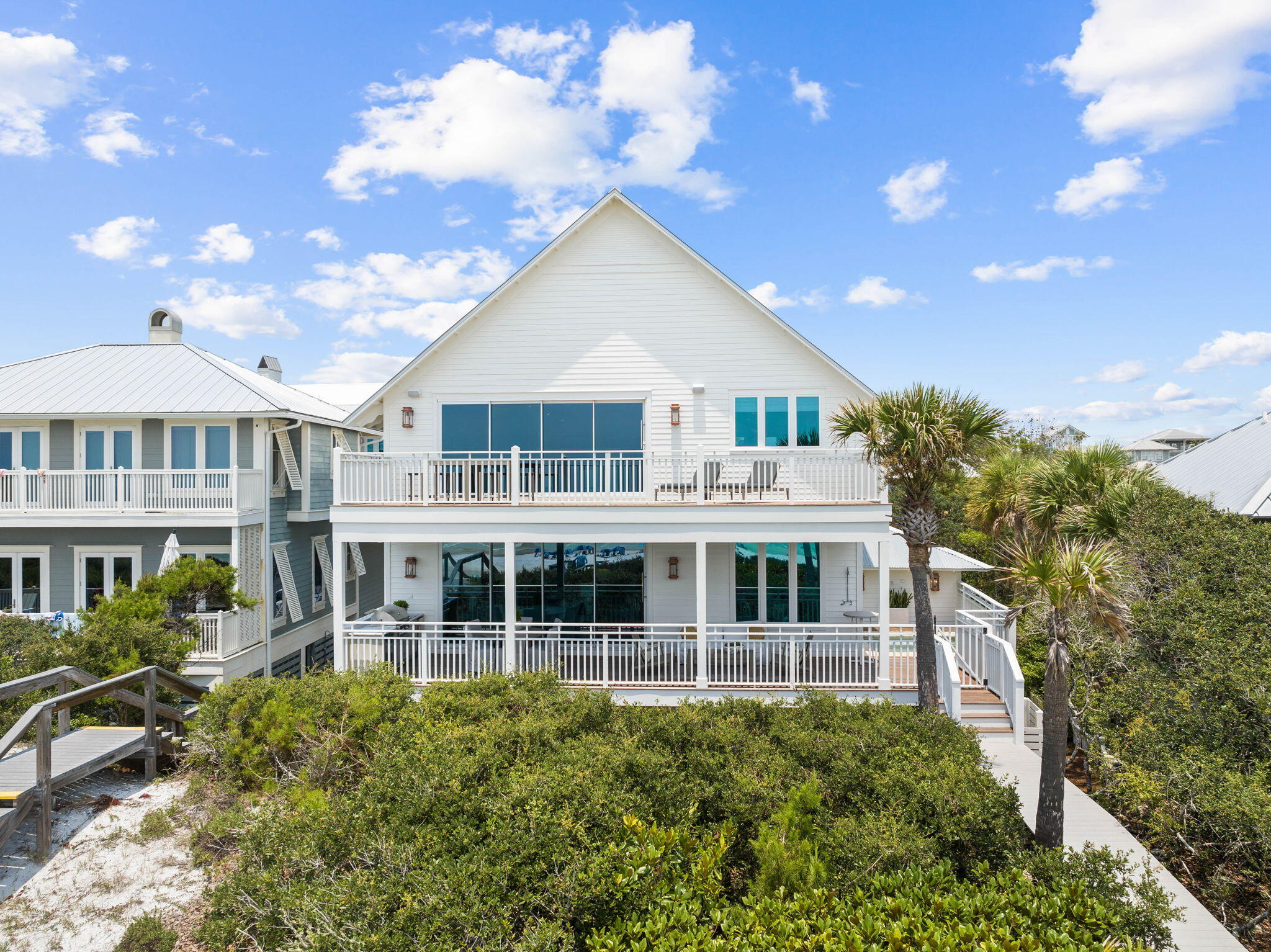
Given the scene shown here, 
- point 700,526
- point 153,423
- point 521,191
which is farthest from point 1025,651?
point 153,423

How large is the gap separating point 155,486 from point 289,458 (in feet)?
9.87

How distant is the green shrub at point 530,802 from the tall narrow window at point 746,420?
706 centimetres

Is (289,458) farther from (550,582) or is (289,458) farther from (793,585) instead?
(793,585)

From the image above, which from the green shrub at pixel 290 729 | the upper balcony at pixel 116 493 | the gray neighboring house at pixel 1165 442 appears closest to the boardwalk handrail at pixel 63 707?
the green shrub at pixel 290 729

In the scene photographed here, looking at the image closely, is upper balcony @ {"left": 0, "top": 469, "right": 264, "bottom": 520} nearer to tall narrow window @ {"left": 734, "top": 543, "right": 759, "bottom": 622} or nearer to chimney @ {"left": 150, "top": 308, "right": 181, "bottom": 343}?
chimney @ {"left": 150, "top": 308, "right": 181, "bottom": 343}

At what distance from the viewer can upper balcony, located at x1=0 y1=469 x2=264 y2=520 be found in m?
15.2

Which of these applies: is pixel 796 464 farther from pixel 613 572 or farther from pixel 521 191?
pixel 521 191

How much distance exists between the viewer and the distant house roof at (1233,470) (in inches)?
643

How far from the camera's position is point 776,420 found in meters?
14.1

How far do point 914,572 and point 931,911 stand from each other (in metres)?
6.56

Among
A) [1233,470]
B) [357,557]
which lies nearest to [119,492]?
[357,557]

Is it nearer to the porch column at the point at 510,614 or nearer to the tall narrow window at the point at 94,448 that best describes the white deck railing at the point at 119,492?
the tall narrow window at the point at 94,448

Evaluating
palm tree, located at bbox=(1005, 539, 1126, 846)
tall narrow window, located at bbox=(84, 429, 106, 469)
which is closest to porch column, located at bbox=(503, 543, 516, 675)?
palm tree, located at bbox=(1005, 539, 1126, 846)

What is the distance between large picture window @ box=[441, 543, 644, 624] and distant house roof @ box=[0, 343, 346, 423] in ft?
20.7
